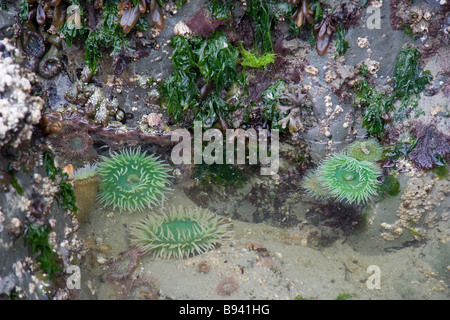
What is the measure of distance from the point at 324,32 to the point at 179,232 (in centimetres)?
281

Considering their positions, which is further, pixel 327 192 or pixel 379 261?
pixel 327 192

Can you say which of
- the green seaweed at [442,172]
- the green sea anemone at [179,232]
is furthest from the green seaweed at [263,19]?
the green seaweed at [442,172]

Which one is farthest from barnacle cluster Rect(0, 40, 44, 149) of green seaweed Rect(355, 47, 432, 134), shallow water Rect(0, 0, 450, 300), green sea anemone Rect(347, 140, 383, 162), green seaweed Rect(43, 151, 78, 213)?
green seaweed Rect(355, 47, 432, 134)

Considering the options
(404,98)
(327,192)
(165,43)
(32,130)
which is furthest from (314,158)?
(32,130)

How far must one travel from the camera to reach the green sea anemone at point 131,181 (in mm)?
4695

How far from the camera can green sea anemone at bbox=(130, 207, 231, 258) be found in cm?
430

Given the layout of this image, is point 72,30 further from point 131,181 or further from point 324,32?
point 324,32

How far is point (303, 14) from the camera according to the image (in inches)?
181

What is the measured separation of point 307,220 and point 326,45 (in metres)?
2.08

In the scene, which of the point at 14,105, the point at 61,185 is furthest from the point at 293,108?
the point at 14,105

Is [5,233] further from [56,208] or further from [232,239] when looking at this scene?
[232,239]

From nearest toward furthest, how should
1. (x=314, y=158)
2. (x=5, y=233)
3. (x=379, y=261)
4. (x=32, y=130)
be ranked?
(x=5, y=233) < (x=32, y=130) < (x=379, y=261) < (x=314, y=158)

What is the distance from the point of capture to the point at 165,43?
4.90 metres

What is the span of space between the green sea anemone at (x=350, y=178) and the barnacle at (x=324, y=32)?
130 centimetres
